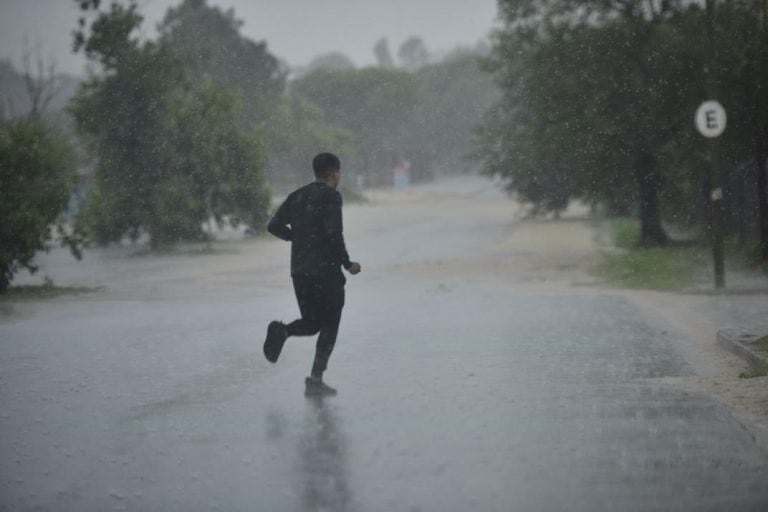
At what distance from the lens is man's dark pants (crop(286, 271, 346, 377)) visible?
8.02 metres

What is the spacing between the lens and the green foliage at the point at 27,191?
1895 centimetres

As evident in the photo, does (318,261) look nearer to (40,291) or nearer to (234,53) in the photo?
(40,291)

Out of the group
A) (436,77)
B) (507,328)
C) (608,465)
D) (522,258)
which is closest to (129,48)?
(522,258)

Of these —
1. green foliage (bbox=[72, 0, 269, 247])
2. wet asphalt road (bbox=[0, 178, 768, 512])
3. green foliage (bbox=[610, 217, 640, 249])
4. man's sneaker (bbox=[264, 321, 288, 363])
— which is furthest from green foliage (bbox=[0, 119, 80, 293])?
green foliage (bbox=[610, 217, 640, 249])

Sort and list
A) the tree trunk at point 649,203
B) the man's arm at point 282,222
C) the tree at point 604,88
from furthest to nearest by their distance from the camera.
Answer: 1. the tree trunk at point 649,203
2. the tree at point 604,88
3. the man's arm at point 282,222

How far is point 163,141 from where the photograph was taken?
32812 millimetres

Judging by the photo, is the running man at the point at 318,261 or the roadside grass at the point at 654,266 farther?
the roadside grass at the point at 654,266

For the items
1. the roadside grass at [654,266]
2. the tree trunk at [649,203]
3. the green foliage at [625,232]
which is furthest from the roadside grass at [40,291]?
the green foliage at [625,232]

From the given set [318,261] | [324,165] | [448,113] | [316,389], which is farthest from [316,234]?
[448,113]

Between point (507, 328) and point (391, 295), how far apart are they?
15.9 feet

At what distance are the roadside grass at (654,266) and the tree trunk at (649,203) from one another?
14.5 inches

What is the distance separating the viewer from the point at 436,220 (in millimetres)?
44281

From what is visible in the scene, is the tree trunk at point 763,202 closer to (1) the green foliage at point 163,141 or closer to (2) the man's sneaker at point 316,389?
(2) the man's sneaker at point 316,389

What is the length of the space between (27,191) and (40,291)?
1.84 meters
